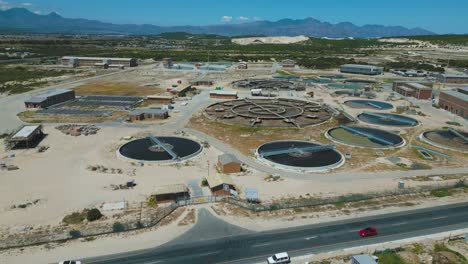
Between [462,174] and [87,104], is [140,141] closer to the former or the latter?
[87,104]

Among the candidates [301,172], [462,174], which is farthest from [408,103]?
[301,172]

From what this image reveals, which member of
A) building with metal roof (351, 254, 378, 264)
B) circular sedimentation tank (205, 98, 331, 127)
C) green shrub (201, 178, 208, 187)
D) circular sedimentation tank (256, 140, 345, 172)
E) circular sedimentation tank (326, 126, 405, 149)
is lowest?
green shrub (201, 178, 208, 187)

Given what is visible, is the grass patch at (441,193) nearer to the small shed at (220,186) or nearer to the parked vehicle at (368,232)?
the parked vehicle at (368,232)

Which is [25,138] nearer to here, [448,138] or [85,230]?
[85,230]

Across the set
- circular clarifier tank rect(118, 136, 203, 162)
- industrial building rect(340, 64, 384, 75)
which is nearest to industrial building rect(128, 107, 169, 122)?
circular clarifier tank rect(118, 136, 203, 162)

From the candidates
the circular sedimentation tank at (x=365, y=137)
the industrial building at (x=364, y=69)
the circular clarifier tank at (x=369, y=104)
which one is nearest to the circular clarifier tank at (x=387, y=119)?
the circular sedimentation tank at (x=365, y=137)

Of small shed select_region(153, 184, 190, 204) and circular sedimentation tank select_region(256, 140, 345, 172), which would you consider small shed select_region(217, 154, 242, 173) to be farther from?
small shed select_region(153, 184, 190, 204)

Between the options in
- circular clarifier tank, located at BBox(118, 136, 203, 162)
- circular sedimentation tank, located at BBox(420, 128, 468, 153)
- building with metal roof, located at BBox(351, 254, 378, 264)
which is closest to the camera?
building with metal roof, located at BBox(351, 254, 378, 264)
